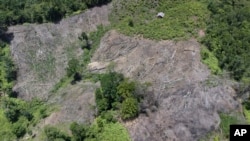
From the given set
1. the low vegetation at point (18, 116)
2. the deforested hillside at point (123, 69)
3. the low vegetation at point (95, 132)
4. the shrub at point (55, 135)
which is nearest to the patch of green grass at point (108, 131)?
the low vegetation at point (95, 132)

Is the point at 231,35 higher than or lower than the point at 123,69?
higher

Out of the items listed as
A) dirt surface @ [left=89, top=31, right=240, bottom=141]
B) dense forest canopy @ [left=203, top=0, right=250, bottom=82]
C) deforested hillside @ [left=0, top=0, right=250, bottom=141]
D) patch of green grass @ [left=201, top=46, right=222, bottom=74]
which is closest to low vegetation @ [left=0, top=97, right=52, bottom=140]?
deforested hillside @ [left=0, top=0, right=250, bottom=141]

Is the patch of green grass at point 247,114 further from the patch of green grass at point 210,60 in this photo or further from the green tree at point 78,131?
the green tree at point 78,131

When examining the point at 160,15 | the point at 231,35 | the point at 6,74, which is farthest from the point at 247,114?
the point at 6,74

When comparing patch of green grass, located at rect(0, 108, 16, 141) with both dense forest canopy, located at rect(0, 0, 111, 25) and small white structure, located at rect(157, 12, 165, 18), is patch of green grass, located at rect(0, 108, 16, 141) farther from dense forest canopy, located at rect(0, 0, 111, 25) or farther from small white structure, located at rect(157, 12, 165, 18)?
small white structure, located at rect(157, 12, 165, 18)

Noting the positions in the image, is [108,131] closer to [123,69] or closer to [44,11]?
[123,69]
